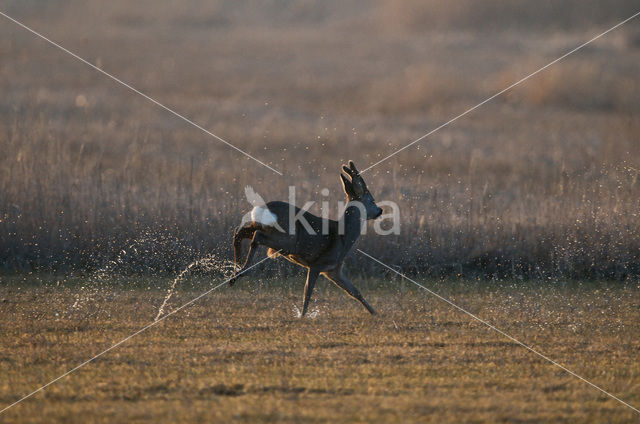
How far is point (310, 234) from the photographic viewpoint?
9320 millimetres

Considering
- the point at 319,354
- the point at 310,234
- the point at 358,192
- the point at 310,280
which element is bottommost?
the point at 319,354

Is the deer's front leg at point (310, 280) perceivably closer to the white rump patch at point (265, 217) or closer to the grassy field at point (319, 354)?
the grassy field at point (319, 354)

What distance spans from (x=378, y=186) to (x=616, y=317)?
565 cm

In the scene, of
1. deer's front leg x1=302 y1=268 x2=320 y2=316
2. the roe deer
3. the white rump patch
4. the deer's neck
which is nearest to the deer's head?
the roe deer

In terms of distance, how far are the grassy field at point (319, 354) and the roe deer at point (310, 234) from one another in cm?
64

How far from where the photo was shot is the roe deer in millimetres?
9031

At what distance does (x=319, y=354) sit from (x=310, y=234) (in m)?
1.45

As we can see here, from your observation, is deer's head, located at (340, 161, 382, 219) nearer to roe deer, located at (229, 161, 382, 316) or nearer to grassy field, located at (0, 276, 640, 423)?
roe deer, located at (229, 161, 382, 316)

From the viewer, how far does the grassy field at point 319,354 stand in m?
6.61

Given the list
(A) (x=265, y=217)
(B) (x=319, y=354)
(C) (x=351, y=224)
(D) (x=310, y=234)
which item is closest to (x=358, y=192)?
(C) (x=351, y=224)

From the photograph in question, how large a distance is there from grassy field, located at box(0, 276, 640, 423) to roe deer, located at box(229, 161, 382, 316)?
64 centimetres

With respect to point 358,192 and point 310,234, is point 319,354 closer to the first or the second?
point 310,234

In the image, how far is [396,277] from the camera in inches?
497

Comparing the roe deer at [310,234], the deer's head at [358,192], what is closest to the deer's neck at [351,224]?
the roe deer at [310,234]
